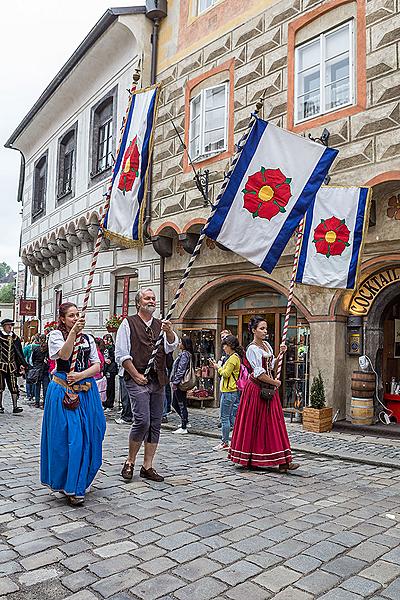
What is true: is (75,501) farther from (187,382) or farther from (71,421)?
(187,382)

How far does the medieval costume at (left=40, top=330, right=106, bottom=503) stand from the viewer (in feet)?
16.4

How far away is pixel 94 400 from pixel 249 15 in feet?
31.3

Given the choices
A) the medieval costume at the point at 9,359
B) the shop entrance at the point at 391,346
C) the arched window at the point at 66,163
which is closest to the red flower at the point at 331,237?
the shop entrance at the point at 391,346

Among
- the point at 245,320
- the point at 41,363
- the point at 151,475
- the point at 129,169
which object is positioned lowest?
the point at 151,475

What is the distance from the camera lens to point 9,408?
42.9ft

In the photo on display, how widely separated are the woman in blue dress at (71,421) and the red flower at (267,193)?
2.57 m

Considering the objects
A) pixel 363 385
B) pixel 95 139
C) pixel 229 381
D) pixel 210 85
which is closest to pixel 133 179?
pixel 229 381

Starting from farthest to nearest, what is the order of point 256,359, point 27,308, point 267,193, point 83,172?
point 27,308 < point 83,172 < point 267,193 < point 256,359

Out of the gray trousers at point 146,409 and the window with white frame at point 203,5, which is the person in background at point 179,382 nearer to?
the gray trousers at point 146,409

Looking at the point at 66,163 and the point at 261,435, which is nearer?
the point at 261,435

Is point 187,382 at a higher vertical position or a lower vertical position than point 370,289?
lower

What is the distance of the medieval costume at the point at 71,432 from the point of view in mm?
4988

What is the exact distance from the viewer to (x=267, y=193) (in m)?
6.70

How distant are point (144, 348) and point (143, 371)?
0.23 m
